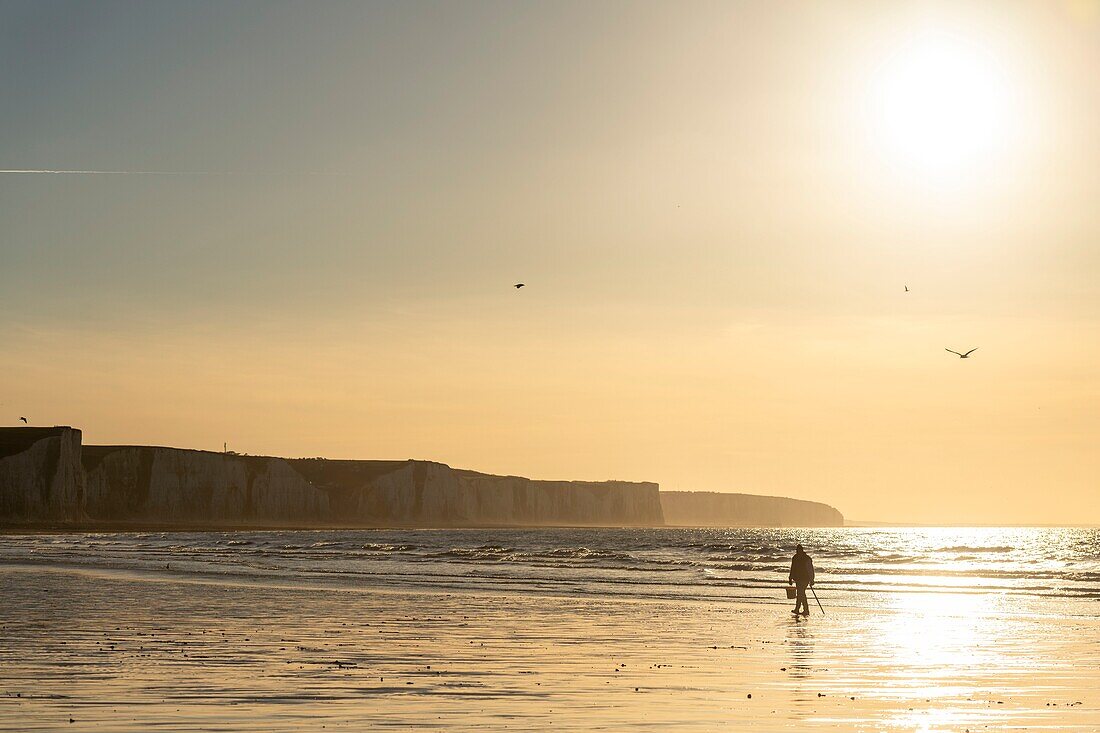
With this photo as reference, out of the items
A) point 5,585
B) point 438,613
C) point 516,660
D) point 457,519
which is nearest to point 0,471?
point 457,519

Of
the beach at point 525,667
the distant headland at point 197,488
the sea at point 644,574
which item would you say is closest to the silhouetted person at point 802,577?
the beach at point 525,667

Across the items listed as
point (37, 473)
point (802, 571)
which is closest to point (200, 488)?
point (37, 473)

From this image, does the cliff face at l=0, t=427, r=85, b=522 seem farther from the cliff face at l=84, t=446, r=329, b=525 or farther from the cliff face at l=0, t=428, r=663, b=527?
the cliff face at l=84, t=446, r=329, b=525

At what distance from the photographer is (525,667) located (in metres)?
17.1

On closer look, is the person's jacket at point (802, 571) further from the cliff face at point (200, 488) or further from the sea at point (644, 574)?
the cliff face at point (200, 488)

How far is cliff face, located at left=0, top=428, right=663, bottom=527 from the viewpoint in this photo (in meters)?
130

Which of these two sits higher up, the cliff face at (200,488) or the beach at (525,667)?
the cliff face at (200,488)

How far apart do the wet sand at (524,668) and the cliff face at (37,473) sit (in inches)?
4271

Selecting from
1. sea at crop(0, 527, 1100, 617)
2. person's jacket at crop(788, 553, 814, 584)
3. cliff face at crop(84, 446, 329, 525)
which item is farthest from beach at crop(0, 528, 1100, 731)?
cliff face at crop(84, 446, 329, 525)

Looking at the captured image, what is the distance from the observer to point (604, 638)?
21734 millimetres

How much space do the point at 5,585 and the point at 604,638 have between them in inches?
787

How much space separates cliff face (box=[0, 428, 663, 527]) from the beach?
4285 inches

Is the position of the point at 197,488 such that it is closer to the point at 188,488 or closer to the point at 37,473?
the point at 188,488

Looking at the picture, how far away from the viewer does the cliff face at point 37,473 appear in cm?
12825
